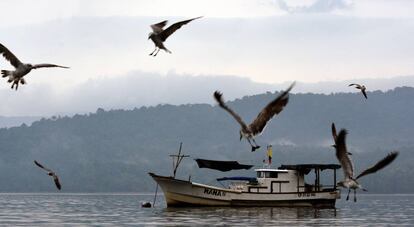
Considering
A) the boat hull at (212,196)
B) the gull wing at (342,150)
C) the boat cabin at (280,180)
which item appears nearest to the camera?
the gull wing at (342,150)

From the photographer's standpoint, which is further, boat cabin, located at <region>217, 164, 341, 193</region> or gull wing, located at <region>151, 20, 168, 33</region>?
boat cabin, located at <region>217, 164, 341, 193</region>

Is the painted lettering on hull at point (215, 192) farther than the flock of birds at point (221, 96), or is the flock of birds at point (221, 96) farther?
the painted lettering on hull at point (215, 192)

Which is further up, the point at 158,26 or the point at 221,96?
the point at 158,26

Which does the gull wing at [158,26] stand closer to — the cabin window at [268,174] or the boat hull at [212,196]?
the boat hull at [212,196]

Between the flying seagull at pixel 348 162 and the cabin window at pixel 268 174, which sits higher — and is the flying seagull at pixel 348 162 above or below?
below

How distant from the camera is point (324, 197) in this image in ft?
289

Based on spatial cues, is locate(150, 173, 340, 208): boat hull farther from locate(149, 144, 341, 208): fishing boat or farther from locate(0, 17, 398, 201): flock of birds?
locate(0, 17, 398, 201): flock of birds

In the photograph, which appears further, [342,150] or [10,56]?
[342,150]

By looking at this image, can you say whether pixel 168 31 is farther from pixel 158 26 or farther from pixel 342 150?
pixel 342 150

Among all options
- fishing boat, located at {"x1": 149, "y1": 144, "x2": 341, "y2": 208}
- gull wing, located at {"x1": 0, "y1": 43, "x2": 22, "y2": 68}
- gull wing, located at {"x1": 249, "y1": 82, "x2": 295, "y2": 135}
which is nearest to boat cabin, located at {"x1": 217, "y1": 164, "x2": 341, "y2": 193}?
fishing boat, located at {"x1": 149, "y1": 144, "x2": 341, "y2": 208}

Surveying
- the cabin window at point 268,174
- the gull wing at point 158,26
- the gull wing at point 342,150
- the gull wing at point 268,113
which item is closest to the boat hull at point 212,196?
the cabin window at point 268,174

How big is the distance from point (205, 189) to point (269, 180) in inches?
243

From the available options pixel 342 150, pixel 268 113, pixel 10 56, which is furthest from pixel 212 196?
pixel 10 56

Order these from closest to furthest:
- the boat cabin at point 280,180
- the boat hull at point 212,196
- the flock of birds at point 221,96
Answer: the flock of birds at point 221,96 → the boat hull at point 212,196 → the boat cabin at point 280,180
